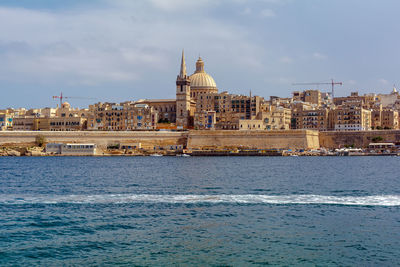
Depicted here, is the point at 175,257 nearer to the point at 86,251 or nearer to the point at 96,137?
the point at 86,251

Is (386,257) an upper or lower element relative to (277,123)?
lower

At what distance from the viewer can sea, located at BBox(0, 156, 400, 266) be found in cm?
1631

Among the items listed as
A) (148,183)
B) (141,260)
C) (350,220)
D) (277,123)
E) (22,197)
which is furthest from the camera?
(277,123)

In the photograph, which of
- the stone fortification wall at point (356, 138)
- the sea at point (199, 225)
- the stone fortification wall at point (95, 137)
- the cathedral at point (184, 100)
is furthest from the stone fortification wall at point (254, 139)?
the sea at point (199, 225)

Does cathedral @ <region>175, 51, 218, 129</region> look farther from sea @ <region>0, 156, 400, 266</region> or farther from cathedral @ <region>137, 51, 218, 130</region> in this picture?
sea @ <region>0, 156, 400, 266</region>

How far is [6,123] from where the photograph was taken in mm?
106938

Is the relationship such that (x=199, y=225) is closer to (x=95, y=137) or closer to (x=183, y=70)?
(x=95, y=137)

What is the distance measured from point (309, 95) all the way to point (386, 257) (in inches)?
4344

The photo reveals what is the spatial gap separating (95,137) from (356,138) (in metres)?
43.7

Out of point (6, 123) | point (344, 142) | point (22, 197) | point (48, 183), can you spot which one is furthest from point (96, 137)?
point (22, 197)

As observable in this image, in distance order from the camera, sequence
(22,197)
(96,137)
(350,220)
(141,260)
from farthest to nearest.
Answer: (96,137), (22,197), (350,220), (141,260)

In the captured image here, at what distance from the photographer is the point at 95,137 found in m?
85.7

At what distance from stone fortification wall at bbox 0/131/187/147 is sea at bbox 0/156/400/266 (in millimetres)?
52506

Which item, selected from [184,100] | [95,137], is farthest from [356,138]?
[95,137]
